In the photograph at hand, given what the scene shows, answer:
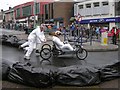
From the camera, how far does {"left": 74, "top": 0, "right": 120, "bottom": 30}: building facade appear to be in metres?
48.4

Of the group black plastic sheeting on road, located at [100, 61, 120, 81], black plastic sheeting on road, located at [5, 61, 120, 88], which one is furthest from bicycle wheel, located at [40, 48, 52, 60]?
black plastic sheeting on road, located at [5, 61, 120, 88]

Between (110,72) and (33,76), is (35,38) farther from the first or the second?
(33,76)

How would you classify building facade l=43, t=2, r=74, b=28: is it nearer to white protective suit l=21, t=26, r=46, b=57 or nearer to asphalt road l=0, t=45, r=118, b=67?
asphalt road l=0, t=45, r=118, b=67

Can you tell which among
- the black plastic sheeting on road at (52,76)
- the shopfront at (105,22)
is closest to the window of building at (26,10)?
the shopfront at (105,22)

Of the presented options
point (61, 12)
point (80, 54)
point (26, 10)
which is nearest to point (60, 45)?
point (80, 54)

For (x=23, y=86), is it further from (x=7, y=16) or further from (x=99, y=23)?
(x=7, y=16)

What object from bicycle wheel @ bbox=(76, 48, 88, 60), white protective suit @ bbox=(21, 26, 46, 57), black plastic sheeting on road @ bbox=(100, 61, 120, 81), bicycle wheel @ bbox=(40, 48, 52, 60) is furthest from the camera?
bicycle wheel @ bbox=(76, 48, 88, 60)

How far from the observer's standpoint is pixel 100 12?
53281 millimetres

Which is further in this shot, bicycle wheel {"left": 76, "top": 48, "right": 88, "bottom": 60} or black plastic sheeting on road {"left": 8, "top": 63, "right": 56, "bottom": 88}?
bicycle wheel {"left": 76, "top": 48, "right": 88, "bottom": 60}

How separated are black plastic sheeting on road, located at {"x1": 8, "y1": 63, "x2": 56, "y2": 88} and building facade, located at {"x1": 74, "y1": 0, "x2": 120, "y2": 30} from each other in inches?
1583

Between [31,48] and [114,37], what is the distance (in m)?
11.6

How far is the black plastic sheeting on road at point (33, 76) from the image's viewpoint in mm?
5891

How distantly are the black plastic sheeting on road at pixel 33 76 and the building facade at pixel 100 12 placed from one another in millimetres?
40201

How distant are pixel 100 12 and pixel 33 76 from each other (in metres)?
48.6
